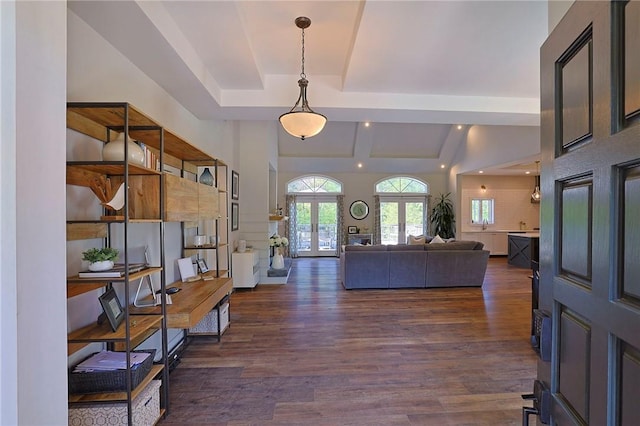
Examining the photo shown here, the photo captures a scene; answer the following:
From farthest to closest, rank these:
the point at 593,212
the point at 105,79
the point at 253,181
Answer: the point at 253,181
the point at 105,79
the point at 593,212

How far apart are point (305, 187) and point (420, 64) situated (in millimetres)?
7636

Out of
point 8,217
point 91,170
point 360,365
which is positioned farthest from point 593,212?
point 360,365

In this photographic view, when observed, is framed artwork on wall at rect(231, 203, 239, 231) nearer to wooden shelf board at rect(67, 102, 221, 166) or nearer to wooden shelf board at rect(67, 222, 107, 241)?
wooden shelf board at rect(67, 102, 221, 166)

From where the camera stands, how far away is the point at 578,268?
0.91 m

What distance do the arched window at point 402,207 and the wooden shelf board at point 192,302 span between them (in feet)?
25.3

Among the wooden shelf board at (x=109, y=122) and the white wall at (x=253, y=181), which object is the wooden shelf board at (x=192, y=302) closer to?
the wooden shelf board at (x=109, y=122)

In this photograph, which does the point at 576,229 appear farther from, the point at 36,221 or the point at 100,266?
the point at 100,266

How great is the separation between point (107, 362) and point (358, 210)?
9.06 m

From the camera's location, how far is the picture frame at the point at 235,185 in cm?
563

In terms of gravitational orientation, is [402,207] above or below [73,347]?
above

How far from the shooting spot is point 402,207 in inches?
421

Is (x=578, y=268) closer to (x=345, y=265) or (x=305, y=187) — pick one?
(x=345, y=265)

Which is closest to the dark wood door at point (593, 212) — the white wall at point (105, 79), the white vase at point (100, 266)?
the white vase at point (100, 266)

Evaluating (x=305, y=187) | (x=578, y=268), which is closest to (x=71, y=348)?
(x=578, y=268)
